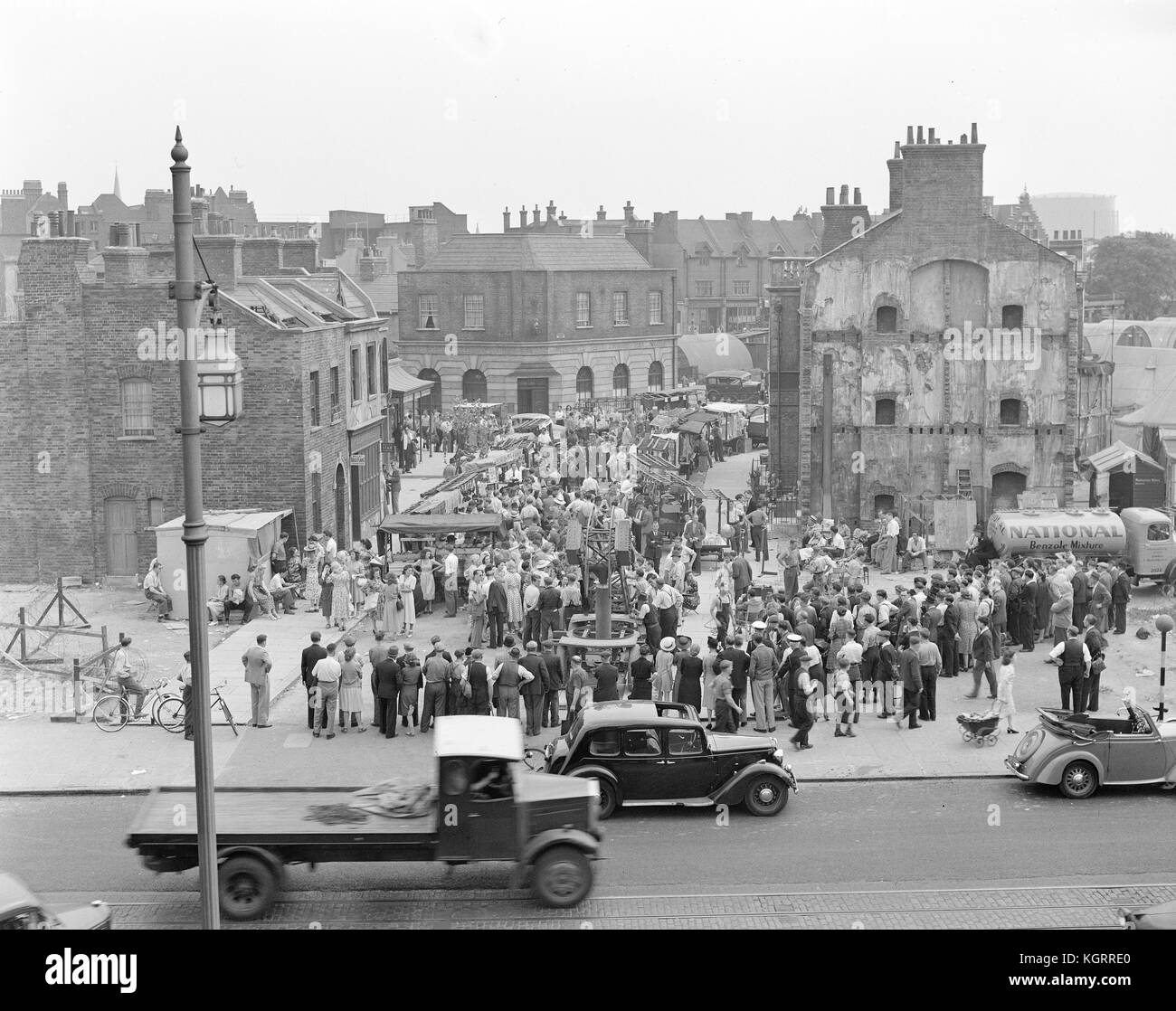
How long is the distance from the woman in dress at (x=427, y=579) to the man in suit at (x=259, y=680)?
7868 mm

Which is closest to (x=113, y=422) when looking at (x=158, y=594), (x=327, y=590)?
(x=158, y=594)

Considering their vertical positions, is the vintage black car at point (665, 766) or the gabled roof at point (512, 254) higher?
the gabled roof at point (512, 254)

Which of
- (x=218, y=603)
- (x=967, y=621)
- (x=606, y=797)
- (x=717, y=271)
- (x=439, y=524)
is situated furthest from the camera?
(x=717, y=271)

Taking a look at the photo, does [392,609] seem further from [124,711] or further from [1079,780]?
[1079,780]

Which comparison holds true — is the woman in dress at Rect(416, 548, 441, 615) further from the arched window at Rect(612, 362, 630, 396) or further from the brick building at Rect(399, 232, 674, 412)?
the arched window at Rect(612, 362, 630, 396)

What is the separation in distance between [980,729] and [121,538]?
2080 cm

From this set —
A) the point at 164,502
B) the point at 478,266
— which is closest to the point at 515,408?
the point at 478,266

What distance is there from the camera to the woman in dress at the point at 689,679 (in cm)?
2136

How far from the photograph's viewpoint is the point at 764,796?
59.5 feet

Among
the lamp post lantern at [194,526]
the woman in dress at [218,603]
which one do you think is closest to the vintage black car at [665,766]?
the lamp post lantern at [194,526]

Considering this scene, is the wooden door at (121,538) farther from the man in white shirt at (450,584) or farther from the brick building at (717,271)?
the brick building at (717,271)

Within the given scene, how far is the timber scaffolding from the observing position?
Answer: 79.4 feet

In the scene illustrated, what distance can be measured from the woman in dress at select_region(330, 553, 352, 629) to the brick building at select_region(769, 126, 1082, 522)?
18.8 m

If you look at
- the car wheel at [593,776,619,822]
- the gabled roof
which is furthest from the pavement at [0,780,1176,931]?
the gabled roof
